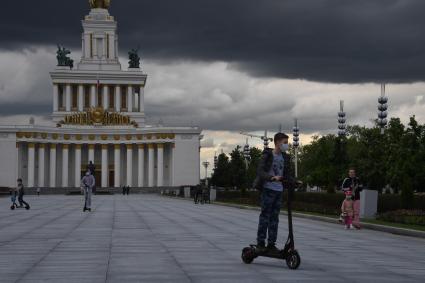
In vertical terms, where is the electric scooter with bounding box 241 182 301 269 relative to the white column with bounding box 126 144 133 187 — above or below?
below

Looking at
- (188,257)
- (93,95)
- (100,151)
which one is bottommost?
(188,257)

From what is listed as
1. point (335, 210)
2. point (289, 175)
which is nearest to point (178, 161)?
point (335, 210)

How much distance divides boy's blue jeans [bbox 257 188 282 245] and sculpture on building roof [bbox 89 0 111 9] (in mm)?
142473

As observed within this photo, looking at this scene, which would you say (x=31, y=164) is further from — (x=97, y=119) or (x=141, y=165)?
(x=141, y=165)

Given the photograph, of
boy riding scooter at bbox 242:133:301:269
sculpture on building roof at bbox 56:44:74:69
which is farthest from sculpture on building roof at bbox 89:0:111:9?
boy riding scooter at bbox 242:133:301:269

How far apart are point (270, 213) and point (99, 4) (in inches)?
5659

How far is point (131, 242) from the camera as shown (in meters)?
18.5

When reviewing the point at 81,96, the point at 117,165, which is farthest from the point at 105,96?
the point at 117,165

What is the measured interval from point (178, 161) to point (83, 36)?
34.8 metres

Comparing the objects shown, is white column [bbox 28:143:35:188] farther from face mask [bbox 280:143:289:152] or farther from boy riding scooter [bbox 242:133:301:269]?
face mask [bbox 280:143:289:152]

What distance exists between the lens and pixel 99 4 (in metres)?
153

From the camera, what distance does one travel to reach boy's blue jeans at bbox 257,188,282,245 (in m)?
13.4

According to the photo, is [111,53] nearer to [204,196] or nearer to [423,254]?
[204,196]

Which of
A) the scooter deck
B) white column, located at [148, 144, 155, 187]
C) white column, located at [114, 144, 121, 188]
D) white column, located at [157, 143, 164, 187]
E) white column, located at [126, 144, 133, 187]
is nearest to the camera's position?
the scooter deck
